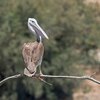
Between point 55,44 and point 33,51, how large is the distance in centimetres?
1892

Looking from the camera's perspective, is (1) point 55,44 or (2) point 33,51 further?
(1) point 55,44

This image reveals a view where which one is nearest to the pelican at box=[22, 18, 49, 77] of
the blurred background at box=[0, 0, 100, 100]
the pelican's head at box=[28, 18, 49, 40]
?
the pelican's head at box=[28, 18, 49, 40]

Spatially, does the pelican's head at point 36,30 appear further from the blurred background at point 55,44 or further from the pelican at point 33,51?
the blurred background at point 55,44

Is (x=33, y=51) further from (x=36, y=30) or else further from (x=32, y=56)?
(x=36, y=30)

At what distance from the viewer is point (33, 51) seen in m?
3.21

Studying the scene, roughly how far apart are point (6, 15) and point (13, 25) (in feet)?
1.40

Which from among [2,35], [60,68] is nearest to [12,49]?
[2,35]

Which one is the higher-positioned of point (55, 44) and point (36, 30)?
point (36, 30)

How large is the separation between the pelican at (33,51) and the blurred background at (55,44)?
14988mm

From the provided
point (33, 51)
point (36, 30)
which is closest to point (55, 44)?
point (33, 51)

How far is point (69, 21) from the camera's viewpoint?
22.7 m

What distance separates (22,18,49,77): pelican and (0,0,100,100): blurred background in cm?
1499

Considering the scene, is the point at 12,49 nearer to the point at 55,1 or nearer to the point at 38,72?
the point at 55,1

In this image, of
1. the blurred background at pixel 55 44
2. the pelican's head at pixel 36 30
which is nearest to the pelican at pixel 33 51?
the pelican's head at pixel 36 30
